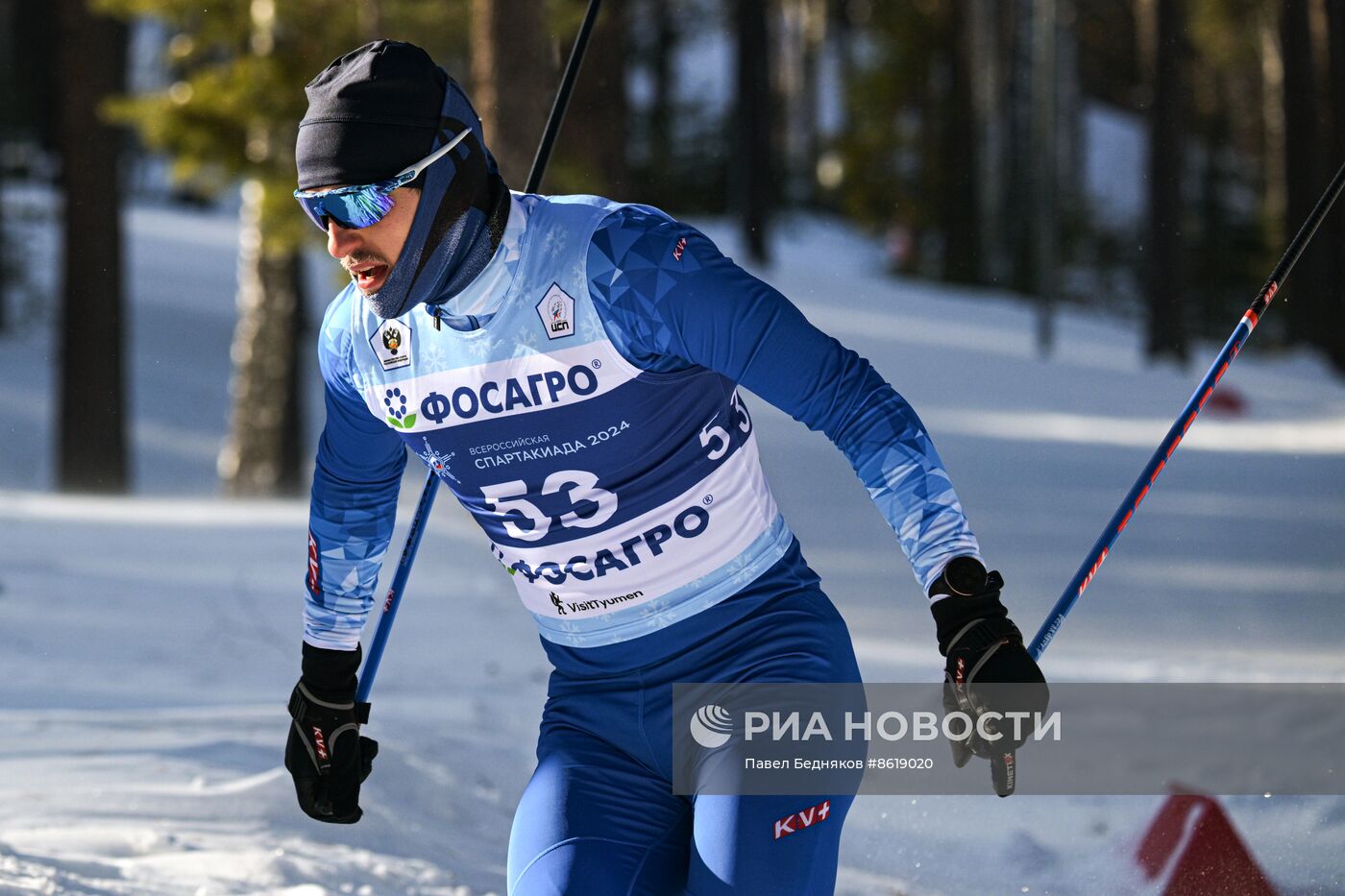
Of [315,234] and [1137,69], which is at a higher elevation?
[315,234]

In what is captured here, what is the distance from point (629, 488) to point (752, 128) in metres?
22.1

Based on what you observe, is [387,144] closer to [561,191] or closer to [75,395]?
[561,191]

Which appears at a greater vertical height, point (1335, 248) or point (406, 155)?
point (406, 155)

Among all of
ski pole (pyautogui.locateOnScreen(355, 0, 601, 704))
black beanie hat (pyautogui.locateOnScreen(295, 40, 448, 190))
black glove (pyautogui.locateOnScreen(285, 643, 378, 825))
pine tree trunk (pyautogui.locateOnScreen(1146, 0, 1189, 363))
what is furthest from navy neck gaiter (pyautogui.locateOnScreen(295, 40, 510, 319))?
pine tree trunk (pyautogui.locateOnScreen(1146, 0, 1189, 363))

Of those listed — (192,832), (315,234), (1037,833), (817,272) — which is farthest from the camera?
(817,272)

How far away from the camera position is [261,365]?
1349 centimetres

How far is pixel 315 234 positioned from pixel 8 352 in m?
10.6

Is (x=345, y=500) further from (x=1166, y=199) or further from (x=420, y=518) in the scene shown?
(x=1166, y=199)

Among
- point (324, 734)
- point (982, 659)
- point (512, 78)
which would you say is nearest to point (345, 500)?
point (324, 734)

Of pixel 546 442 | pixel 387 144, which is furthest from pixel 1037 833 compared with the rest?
→ pixel 387 144

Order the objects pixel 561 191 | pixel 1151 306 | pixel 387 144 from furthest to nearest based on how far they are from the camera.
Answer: pixel 1151 306
pixel 561 191
pixel 387 144

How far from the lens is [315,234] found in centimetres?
1221

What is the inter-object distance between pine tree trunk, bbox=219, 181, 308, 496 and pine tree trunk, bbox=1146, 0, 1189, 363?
9.89 metres

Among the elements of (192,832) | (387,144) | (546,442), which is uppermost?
(387,144)
